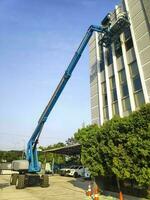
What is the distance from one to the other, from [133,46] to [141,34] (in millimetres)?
1378

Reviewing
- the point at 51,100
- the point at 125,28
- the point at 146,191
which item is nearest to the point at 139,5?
the point at 125,28

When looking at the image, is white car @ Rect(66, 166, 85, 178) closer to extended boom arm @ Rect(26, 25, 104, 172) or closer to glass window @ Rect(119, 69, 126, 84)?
extended boom arm @ Rect(26, 25, 104, 172)

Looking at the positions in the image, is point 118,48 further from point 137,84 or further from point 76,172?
point 76,172

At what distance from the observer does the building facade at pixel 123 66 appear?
21.9 m

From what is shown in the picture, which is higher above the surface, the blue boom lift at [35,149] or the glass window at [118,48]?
the glass window at [118,48]

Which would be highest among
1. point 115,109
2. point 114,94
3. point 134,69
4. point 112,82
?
point 112,82

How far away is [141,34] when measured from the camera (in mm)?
22641

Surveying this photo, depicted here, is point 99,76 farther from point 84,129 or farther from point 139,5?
point 84,129

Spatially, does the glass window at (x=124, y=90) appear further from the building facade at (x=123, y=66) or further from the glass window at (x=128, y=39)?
the glass window at (x=128, y=39)

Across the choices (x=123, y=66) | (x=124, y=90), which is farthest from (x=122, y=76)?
(x=124, y=90)

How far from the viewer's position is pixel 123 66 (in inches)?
974

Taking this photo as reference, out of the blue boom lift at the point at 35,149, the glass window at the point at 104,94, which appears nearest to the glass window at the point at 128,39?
the blue boom lift at the point at 35,149

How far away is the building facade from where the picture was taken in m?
21.9

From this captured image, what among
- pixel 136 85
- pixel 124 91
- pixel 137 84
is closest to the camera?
pixel 137 84
